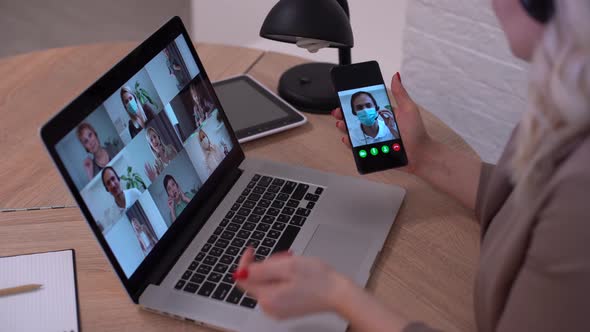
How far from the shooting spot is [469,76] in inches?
73.4

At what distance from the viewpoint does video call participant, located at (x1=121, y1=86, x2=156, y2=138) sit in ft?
2.64

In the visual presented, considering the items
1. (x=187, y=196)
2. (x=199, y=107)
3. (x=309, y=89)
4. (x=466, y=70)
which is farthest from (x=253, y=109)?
(x=466, y=70)

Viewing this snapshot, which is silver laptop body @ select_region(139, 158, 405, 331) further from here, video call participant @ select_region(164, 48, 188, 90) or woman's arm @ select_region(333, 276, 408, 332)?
video call participant @ select_region(164, 48, 188, 90)

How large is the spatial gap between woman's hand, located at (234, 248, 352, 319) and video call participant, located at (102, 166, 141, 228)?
18 centimetres

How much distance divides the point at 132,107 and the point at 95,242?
0.72 ft

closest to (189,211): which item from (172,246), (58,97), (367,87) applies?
(172,246)

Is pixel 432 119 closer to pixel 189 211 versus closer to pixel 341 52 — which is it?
pixel 341 52

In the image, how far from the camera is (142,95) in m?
0.84

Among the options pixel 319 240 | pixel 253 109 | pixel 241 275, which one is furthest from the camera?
pixel 253 109

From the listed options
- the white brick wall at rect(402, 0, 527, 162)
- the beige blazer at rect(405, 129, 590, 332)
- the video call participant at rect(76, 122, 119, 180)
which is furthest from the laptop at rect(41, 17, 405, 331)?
the white brick wall at rect(402, 0, 527, 162)

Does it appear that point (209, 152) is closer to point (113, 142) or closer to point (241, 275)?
point (113, 142)

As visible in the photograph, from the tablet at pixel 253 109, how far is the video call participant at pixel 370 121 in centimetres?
18

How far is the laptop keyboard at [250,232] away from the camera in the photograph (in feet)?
2.60

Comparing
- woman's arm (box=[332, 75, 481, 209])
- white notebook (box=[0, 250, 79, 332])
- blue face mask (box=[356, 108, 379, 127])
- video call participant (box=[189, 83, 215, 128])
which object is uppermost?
video call participant (box=[189, 83, 215, 128])
